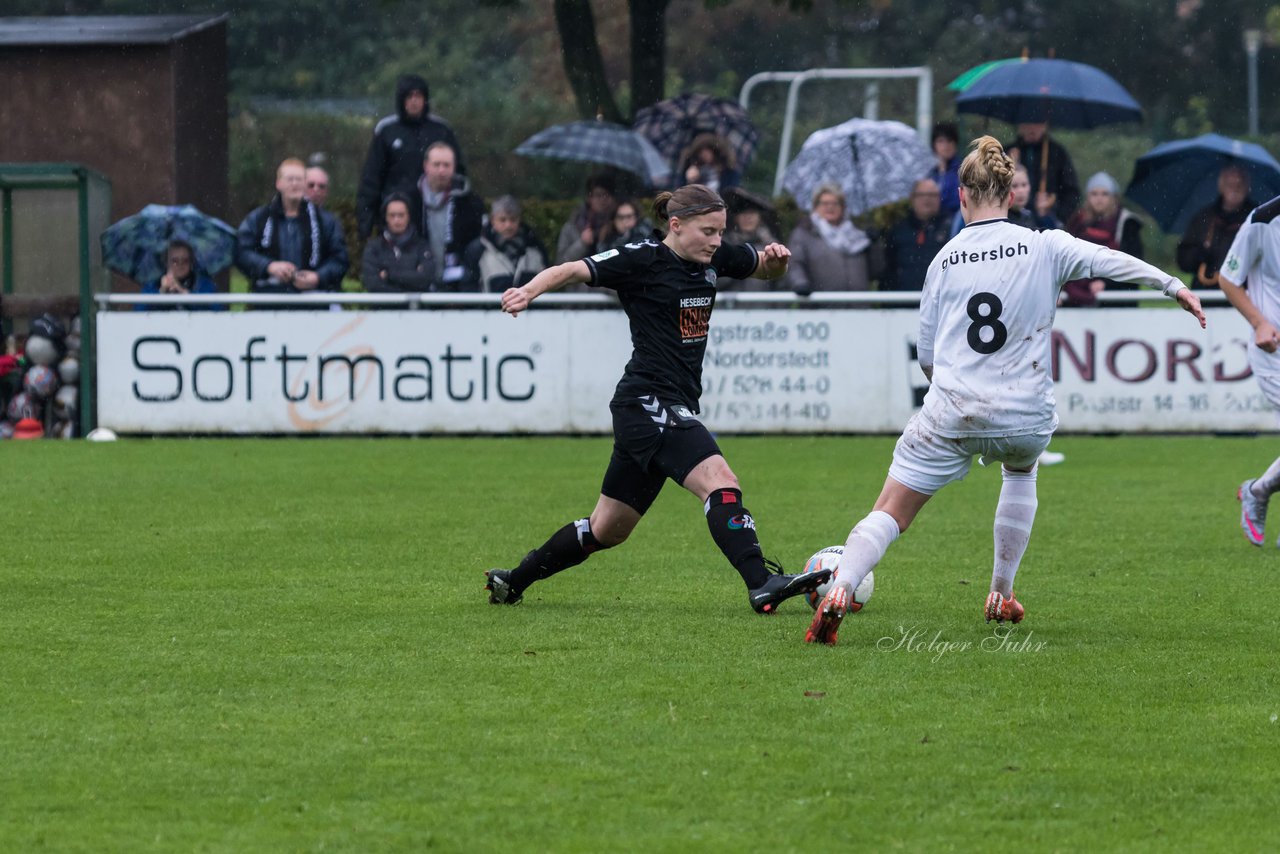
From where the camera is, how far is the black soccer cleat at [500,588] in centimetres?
765

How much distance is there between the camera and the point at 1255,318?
9195 mm

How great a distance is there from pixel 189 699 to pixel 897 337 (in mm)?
10635

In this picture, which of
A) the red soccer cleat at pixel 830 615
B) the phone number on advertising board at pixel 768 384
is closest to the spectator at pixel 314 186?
the phone number on advertising board at pixel 768 384

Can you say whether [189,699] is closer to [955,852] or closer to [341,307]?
[955,852]

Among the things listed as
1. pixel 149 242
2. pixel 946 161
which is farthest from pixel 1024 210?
pixel 149 242

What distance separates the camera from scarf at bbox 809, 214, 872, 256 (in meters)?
16.2

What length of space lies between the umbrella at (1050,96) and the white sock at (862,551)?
11.0 m

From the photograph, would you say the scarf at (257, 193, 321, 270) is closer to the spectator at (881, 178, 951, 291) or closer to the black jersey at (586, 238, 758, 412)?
the spectator at (881, 178, 951, 291)

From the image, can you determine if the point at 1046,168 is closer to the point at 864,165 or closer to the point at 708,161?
the point at 708,161

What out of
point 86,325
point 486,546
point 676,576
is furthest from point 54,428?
point 676,576

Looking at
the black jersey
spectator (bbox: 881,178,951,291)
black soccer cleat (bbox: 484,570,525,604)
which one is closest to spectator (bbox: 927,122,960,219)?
spectator (bbox: 881,178,951,291)

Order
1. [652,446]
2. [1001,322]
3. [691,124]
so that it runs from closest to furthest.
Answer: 1. [1001,322]
2. [652,446]
3. [691,124]

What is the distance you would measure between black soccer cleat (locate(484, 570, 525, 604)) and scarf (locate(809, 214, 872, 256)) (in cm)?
891

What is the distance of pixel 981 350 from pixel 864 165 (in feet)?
44.1
